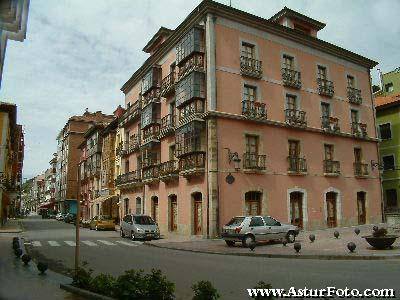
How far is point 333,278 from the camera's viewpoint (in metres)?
10.1

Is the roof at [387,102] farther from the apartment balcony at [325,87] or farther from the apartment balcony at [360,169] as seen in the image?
the apartment balcony at [325,87]

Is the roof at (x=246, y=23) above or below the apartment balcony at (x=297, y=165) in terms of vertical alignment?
above

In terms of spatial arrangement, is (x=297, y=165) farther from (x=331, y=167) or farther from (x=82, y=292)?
(x=82, y=292)

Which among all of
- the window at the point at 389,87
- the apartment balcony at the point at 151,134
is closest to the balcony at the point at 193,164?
the apartment balcony at the point at 151,134

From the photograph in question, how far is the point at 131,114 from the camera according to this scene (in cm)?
3869

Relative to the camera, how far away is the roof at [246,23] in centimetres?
2569

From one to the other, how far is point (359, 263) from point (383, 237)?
12.1 ft

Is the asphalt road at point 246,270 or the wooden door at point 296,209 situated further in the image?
the wooden door at point 296,209

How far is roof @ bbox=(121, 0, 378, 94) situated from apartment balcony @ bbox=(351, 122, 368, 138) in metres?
5.64

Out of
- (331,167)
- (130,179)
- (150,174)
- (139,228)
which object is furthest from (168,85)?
(331,167)

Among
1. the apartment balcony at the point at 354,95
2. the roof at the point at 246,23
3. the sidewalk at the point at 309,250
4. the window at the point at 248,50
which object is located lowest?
the sidewalk at the point at 309,250

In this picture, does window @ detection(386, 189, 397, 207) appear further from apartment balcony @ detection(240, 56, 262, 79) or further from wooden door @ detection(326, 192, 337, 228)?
apartment balcony @ detection(240, 56, 262, 79)

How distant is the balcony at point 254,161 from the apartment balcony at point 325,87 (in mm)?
8370

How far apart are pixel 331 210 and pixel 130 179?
60.6 ft
